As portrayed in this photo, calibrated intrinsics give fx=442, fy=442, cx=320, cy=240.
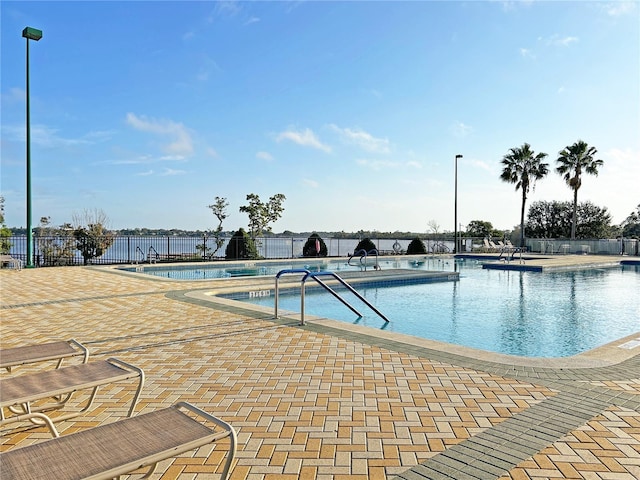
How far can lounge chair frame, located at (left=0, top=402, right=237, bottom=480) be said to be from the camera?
1573mm

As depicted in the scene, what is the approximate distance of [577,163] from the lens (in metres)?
31.4

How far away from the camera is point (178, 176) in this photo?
25.8m

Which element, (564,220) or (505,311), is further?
(564,220)

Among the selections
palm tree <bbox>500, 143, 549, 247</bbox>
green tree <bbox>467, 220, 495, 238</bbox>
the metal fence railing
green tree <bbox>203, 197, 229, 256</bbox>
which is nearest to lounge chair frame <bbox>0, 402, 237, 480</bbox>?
the metal fence railing

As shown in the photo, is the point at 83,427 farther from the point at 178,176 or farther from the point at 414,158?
the point at 178,176

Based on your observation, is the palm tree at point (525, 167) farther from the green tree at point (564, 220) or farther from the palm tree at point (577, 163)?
the green tree at point (564, 220)

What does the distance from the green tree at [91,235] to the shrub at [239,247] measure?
17.1 ft

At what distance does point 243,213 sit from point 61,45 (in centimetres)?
1418

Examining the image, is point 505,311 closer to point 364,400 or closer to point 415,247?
point 364,400

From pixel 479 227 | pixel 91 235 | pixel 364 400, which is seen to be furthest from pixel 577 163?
pixel 364 400

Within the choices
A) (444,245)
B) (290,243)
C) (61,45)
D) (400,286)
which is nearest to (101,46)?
(61,45)

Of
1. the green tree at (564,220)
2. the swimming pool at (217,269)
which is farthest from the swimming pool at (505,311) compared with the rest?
the green tree at (564,220)

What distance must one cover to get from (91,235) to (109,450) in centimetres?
1961

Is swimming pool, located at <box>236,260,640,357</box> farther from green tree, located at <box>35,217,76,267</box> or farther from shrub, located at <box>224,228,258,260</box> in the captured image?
green tree, located at <box>35,217,76,267</box>
